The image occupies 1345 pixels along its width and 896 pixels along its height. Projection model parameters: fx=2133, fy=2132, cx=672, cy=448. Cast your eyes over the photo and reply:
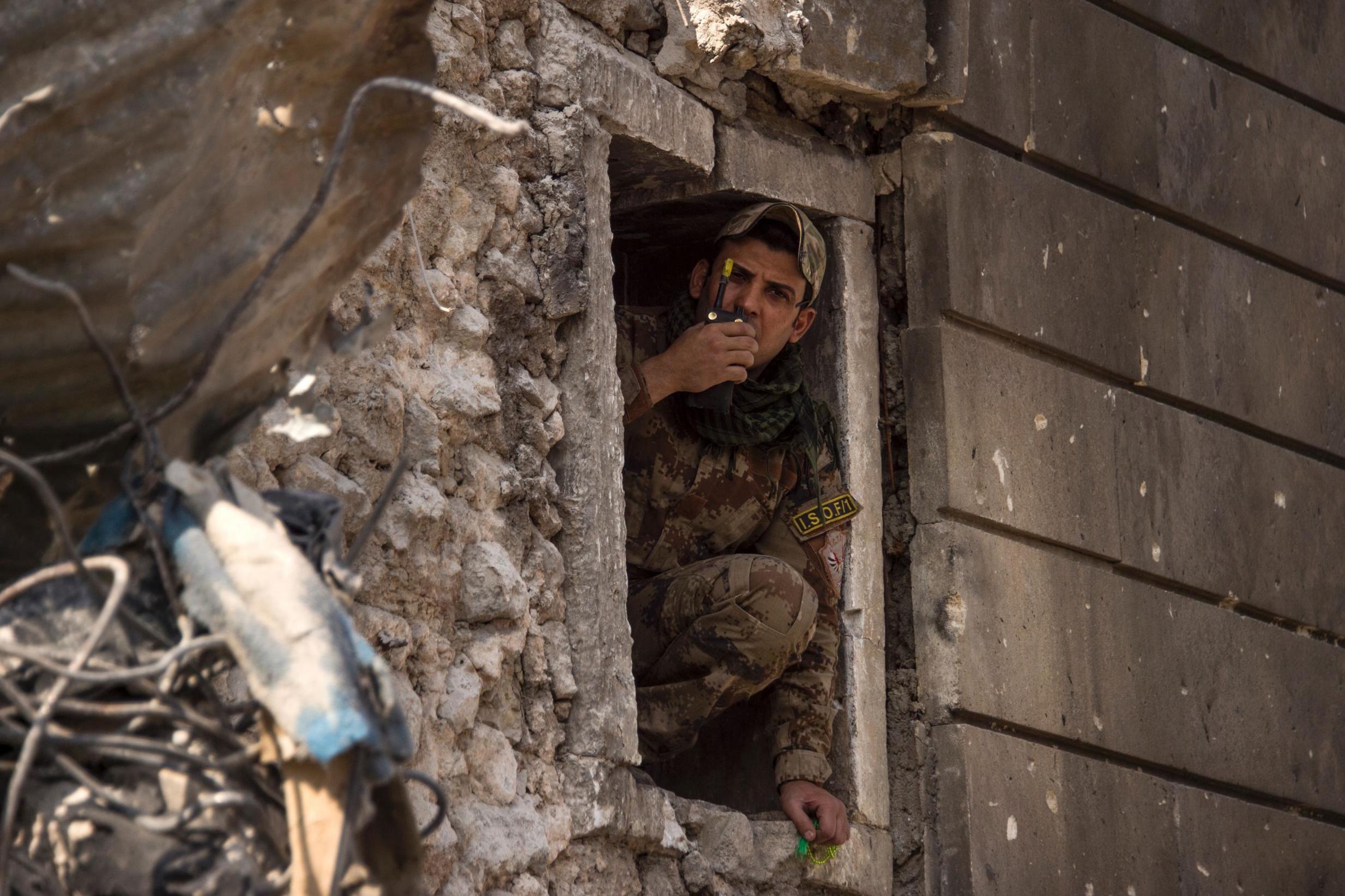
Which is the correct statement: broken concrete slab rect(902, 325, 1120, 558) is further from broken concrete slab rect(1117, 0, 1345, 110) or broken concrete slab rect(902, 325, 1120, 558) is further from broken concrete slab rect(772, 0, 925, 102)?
broken concrete slab rect(1117, 0, 1345, 110)

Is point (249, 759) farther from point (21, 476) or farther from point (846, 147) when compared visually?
point (846, 147)

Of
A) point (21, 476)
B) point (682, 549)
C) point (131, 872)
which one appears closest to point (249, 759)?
point (131, 872)

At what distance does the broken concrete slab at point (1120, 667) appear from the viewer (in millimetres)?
5289

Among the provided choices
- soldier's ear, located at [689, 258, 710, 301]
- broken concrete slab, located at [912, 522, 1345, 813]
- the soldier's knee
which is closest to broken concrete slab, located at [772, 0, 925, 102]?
soldier's ear, located at [689, 258, 710, 301]

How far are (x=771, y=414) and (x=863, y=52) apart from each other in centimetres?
95

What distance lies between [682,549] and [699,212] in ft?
2.84

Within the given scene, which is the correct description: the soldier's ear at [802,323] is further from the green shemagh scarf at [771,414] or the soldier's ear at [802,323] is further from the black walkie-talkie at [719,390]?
the black walkie-talkie at [719,390]

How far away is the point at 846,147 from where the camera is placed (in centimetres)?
556

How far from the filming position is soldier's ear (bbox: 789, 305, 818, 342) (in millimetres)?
5410

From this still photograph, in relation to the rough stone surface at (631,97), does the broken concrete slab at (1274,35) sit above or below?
below

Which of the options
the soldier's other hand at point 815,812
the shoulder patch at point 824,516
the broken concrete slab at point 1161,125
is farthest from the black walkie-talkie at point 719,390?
the soldier's other hand at point 815,812

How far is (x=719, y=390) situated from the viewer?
5188mm

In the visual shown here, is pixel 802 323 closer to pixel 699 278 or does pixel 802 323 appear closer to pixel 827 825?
pixel 699 278

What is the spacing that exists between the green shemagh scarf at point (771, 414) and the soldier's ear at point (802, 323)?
4cm
